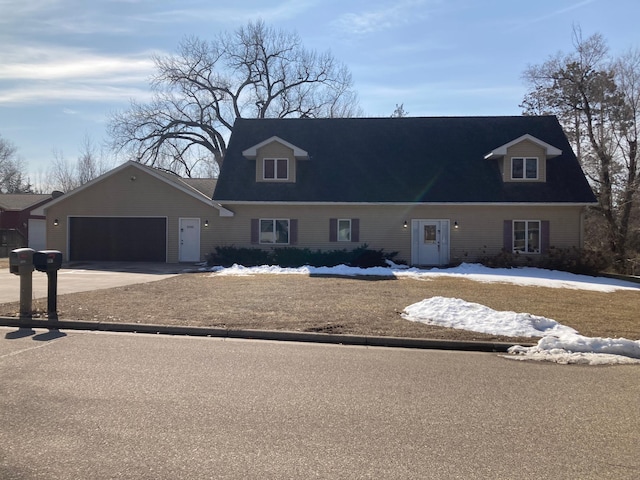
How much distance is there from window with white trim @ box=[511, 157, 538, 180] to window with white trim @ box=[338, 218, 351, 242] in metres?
8.44

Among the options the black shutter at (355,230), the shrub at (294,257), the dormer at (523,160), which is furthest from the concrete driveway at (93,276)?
the dormer at (523,160)

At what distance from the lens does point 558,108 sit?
32.9m

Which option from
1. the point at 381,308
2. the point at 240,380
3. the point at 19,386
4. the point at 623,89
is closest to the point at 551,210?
the point at 623,89

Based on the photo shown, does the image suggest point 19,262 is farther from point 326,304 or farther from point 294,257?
point 294,257

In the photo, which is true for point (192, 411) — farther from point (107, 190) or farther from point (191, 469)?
point (107, 190)

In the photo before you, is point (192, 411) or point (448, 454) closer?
point (448, 454)

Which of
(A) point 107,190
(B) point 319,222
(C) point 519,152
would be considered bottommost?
(B) point 319,222

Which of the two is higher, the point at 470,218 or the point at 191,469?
the point at 470,218

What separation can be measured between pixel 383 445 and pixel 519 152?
75.1ft

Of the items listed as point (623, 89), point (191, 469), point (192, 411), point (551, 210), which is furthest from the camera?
point (623, 89)

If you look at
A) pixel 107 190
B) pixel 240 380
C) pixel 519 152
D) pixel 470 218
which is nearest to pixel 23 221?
pixel 107 190

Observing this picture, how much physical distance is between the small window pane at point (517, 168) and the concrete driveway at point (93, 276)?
52.8 ft

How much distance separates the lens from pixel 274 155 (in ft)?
81.8

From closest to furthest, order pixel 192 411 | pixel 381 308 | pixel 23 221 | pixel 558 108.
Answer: pixel 192 411 < pixel 381 308 < pixel 558 108 < pixel 23 221
